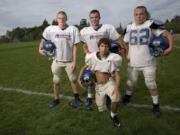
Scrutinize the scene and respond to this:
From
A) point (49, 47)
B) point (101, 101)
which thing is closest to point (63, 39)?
point (49, 47)

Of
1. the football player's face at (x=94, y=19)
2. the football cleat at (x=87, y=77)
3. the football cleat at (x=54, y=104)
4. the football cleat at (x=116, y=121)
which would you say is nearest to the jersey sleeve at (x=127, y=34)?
the football player's face at (x=94, y=19)

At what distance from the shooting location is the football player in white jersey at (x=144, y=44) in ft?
20.4

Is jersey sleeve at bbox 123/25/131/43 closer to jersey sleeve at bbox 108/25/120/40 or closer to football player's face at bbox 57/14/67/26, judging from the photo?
jersey sleeve at bbox 108/25/120/40

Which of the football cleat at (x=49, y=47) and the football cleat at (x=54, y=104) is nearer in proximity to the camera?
the football cleat at (x=49, y=47)

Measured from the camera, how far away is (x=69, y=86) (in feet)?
30.6

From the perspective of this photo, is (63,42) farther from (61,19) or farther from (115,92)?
(115,92)

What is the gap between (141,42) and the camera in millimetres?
6320

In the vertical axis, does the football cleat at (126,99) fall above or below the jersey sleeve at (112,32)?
below

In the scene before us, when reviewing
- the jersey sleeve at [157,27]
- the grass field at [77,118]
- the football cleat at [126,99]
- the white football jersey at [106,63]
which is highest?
the jersey sleeve at [157,27]

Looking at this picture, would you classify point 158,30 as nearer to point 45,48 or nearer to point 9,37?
point 45,48

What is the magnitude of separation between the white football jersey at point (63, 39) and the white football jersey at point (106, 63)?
914mm

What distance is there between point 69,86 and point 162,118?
386cm

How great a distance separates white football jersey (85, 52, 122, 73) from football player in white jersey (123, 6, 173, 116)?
595 mm

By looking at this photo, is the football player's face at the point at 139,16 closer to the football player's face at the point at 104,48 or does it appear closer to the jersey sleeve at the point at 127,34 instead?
the jersey sleeve at the point at 127,34
